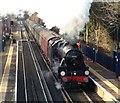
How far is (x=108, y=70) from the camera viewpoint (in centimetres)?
2300

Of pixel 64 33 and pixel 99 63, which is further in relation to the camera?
pixel 99 63

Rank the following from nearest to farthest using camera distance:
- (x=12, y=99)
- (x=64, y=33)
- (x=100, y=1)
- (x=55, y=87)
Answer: (x=12, y=99) → (x=55, y=87) → (x=64, y=33) → (x=100, y=1)

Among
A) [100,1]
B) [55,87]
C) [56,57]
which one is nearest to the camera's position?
[55,87]

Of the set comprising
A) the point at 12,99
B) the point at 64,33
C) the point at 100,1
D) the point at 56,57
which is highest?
the point at 100,1

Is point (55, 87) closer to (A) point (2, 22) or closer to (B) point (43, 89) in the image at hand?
(B) point (43, 89)

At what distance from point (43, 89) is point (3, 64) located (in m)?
9.11

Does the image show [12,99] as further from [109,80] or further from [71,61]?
[109,80]

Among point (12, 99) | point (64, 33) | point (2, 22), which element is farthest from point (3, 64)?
point (2, 22)

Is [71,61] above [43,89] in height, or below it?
above

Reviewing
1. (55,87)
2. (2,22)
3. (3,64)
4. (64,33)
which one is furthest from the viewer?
(2,22)

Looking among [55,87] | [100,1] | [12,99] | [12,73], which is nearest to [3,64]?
[12,73]

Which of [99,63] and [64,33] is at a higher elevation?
[64,33]

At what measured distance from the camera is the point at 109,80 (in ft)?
64.0

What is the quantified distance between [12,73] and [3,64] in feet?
13.5
